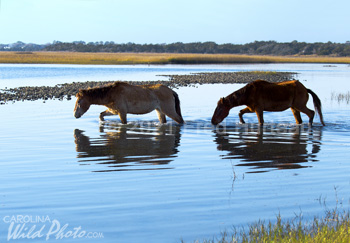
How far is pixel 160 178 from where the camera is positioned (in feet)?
25.6

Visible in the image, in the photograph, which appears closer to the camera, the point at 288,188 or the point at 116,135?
the point at 288,188

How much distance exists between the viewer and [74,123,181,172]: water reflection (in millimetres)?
9023

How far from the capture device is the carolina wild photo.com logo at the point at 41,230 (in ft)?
17.4

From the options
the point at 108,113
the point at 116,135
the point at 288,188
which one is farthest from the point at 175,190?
the point at 108,113

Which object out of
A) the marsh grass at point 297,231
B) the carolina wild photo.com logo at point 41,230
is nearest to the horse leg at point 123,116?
the carolina wild photo.com logo at point 41,230

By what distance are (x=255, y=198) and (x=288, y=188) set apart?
0.76 meters

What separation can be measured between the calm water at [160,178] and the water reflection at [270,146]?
0.02 meters

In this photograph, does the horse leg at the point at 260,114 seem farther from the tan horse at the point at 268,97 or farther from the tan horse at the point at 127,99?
the tan horse at the point at 127,99

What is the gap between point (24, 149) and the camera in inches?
411

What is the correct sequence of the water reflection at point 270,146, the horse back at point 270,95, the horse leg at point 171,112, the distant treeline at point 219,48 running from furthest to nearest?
the distant treeline at point 219,48 < the horse leg at point 171,112 < the horse back at point 270,95 < the water reflection at point 270,146

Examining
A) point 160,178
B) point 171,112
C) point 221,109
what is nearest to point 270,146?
point 221,109

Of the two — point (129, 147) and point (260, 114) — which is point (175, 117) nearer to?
point (260, 114)

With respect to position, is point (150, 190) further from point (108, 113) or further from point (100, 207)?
point (108, 113)

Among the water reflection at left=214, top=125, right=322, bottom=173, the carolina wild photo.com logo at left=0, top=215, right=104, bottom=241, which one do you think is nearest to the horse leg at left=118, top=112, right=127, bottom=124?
the water reflection at left=214, top=125, right=322, bottom=173
